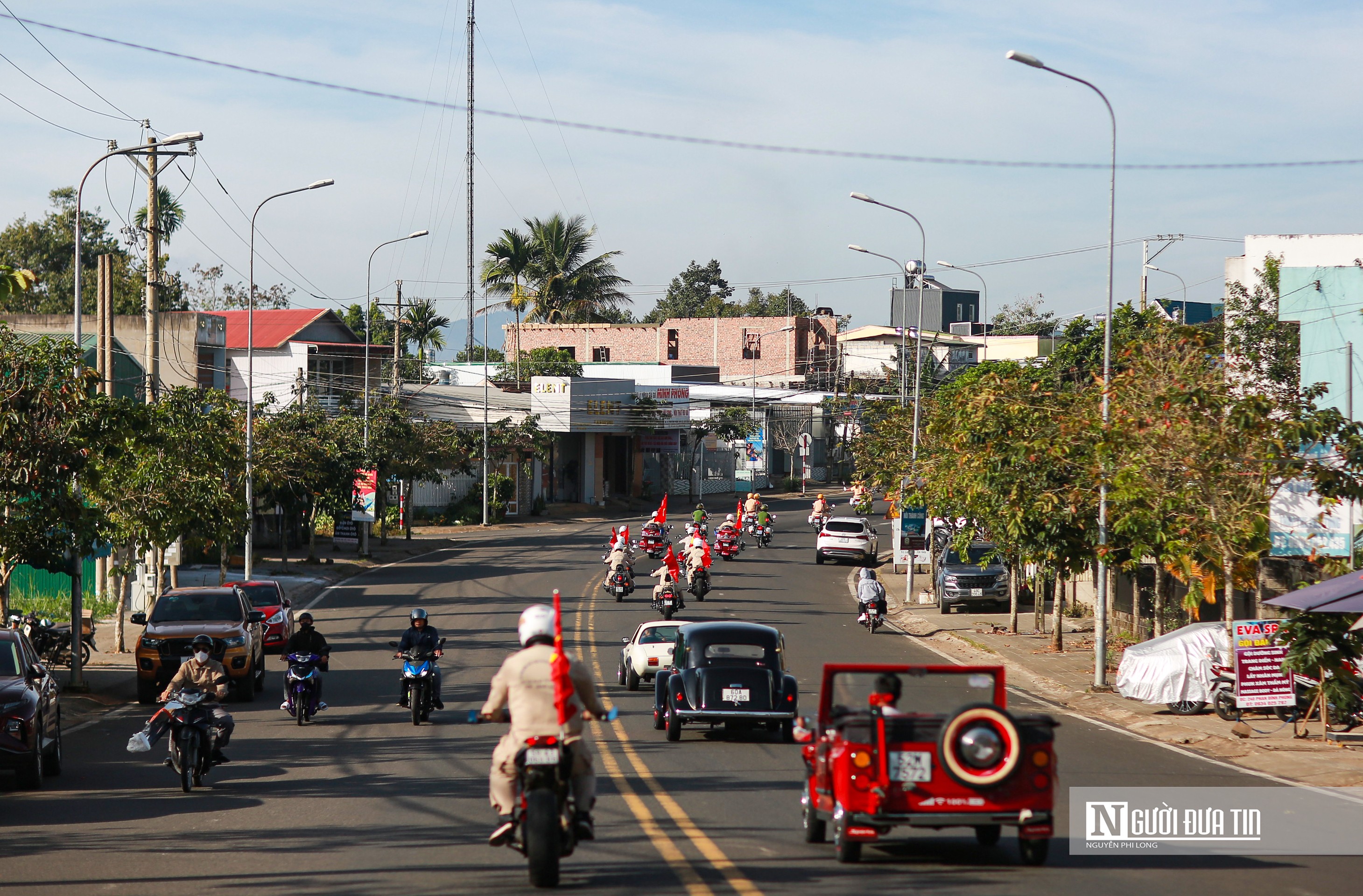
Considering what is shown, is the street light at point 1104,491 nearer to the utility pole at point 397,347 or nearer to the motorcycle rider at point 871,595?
the motorcycle rider at point 871,595

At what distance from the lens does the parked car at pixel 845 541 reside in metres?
48.2

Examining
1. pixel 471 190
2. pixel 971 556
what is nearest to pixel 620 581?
pixel 971 556

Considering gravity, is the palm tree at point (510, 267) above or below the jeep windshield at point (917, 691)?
above

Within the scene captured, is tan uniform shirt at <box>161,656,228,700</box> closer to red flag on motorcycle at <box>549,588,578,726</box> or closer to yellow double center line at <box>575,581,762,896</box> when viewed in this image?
yellow double center line at <box>575,581,762,896</box>

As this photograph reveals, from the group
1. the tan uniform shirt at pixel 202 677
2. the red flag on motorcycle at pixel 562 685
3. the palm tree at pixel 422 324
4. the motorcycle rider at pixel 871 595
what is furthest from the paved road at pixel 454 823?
the palm tree at pixel 422 324

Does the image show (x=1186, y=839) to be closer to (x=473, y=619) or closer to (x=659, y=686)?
(x=659, y=686)

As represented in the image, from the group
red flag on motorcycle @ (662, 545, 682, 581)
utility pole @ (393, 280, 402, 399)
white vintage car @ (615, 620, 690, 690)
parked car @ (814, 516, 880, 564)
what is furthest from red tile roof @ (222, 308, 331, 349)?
white vintage car @ (615, 620, 690, 690)

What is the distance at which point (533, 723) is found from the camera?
8.17m

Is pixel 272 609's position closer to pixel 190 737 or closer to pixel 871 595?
pixel 871 595

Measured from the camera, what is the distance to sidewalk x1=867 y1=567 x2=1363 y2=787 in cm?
1555

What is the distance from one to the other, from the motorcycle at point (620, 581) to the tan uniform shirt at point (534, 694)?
2803 cm

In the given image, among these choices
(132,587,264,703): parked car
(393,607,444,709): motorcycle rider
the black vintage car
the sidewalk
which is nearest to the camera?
the sidewalk

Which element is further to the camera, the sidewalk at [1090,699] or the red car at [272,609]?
the red car at [272,609]

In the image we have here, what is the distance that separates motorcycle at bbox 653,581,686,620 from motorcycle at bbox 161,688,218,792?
18.3 metres
